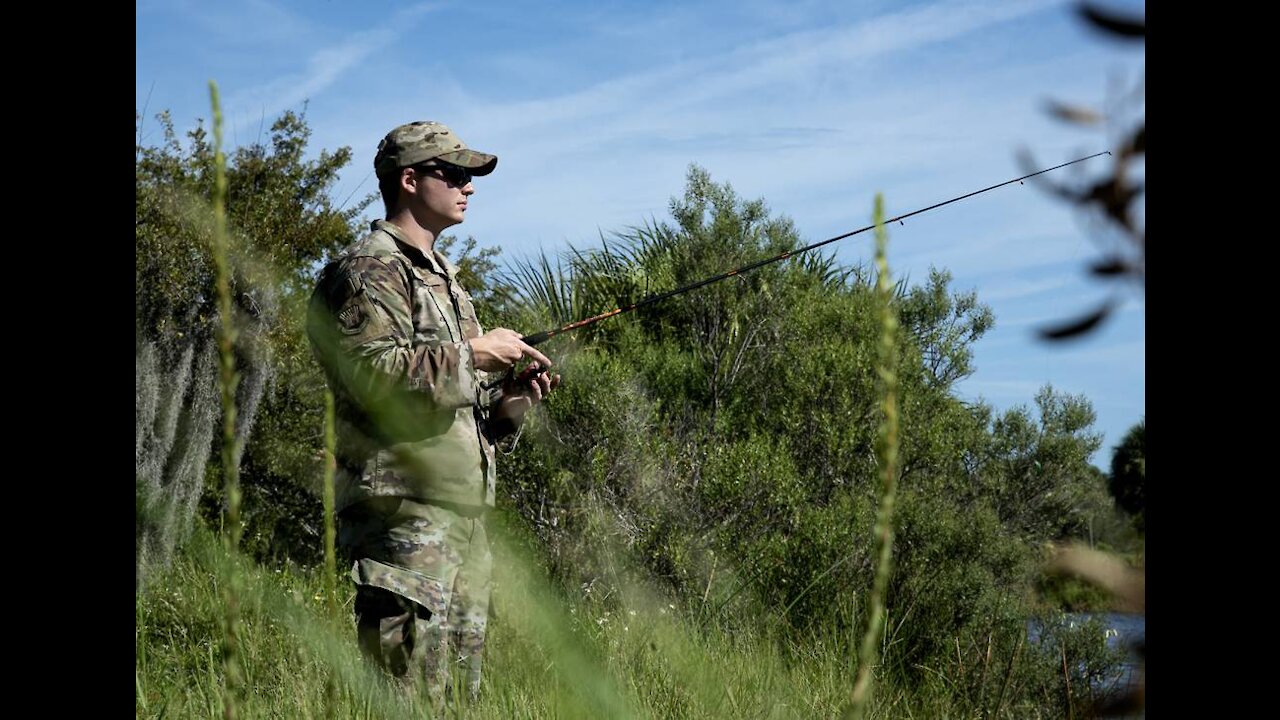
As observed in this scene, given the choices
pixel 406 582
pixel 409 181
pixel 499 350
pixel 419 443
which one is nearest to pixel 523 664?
pixel 406 582

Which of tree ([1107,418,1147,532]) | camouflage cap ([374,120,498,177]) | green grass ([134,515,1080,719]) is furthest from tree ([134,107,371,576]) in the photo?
tree ([1107,418,1147,532])

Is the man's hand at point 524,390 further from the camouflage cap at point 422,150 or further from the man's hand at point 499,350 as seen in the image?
the camouflage cap at point 422,150

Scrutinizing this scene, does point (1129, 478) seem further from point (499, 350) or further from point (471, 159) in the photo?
point (471, 159)

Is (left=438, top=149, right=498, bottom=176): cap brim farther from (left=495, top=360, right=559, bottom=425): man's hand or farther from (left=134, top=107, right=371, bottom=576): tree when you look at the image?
(left=134, top=107, right=371, bottom=576): tree

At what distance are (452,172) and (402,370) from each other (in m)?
0.78

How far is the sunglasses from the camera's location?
3311 millimetres

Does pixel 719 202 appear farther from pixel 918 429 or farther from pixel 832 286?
pixel 918 429

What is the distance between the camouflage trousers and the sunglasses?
0.95 meters

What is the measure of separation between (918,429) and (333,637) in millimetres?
7097

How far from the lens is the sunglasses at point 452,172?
10.9 feet

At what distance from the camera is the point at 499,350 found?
3008mm
